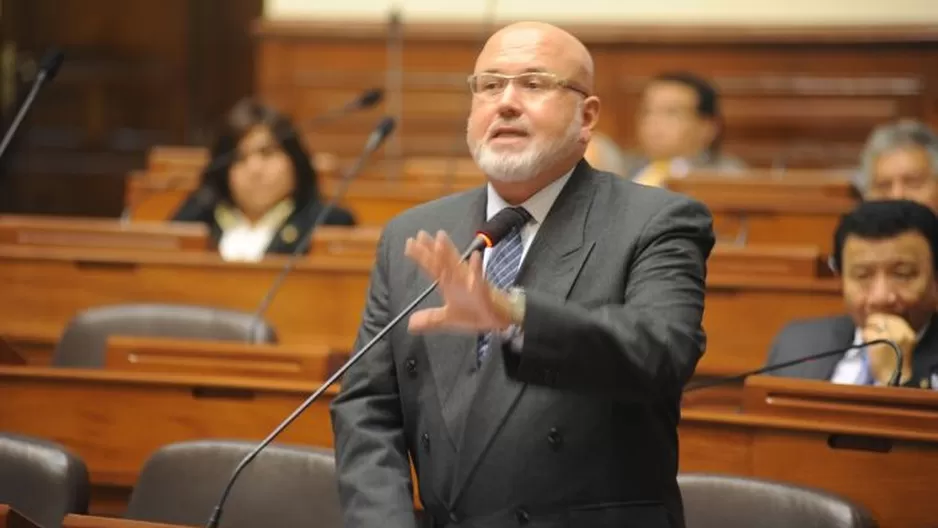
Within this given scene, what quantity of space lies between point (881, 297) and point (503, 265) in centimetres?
102

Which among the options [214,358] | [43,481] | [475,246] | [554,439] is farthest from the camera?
[214,358]

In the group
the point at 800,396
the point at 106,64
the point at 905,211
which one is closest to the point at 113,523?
the point at 800,396

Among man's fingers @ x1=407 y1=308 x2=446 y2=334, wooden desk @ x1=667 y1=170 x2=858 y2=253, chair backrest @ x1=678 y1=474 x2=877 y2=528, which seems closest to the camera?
man's fingers @ x1=407 y1=308 x2=446 y2=334

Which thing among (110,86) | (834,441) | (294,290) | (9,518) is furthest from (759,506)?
(110,86)

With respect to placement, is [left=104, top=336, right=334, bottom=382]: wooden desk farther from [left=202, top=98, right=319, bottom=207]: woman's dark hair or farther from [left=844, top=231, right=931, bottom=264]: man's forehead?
[left=202, top=98, right=319, bottom=207]: woman's dark hair

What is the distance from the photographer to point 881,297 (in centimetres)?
273

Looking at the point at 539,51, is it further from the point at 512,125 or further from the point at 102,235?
the point at 102,235

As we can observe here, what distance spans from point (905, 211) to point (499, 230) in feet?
4.00

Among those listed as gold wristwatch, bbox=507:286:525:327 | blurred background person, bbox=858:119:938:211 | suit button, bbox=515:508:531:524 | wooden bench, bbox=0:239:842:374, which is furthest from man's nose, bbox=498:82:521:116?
blurred background person, bbox=858:119:938:211

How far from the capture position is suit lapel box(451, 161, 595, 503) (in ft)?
6.39

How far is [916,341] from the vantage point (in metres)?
2.74

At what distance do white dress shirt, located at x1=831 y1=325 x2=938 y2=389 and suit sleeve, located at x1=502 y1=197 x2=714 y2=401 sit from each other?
3.12ft

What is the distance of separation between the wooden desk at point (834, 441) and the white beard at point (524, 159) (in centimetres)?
68

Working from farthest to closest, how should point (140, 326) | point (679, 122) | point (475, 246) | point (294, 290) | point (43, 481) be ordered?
point (679, 122)
point (294, 290)
point (140, 326)
point (43, 481)
point (475, 246)
